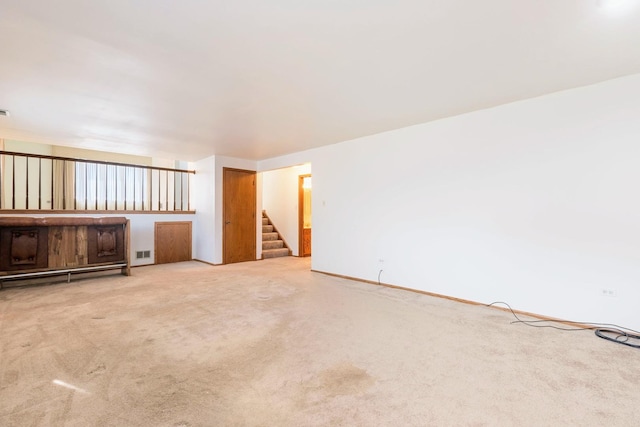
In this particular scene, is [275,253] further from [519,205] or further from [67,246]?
[519,205]

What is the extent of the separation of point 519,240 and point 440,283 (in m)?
1.11

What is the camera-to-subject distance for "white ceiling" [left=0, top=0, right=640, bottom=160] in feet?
6.17

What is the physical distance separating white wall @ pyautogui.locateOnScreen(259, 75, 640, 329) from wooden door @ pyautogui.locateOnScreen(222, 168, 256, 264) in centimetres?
300

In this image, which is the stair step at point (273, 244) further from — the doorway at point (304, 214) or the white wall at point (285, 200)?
the doorway at point (304, 214)

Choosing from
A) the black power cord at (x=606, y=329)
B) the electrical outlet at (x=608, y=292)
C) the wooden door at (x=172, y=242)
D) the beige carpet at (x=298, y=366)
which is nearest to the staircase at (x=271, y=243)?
the wooden door at (x=172, y=242)

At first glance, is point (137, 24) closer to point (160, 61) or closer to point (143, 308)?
point (160, 61)

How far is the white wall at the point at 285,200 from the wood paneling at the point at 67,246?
4107 millimetres

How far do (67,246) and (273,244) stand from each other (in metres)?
4.16

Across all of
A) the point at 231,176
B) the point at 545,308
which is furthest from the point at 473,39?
the point at 231,176

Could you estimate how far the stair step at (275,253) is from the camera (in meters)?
7.23

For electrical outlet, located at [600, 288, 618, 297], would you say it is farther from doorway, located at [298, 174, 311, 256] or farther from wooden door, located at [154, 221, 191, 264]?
wooden door, located at [154, 221, 191, 264]

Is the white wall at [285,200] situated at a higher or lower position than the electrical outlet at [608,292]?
higher

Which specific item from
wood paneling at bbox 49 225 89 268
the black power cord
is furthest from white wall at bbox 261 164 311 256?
the black power cord

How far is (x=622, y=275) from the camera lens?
2768mm
